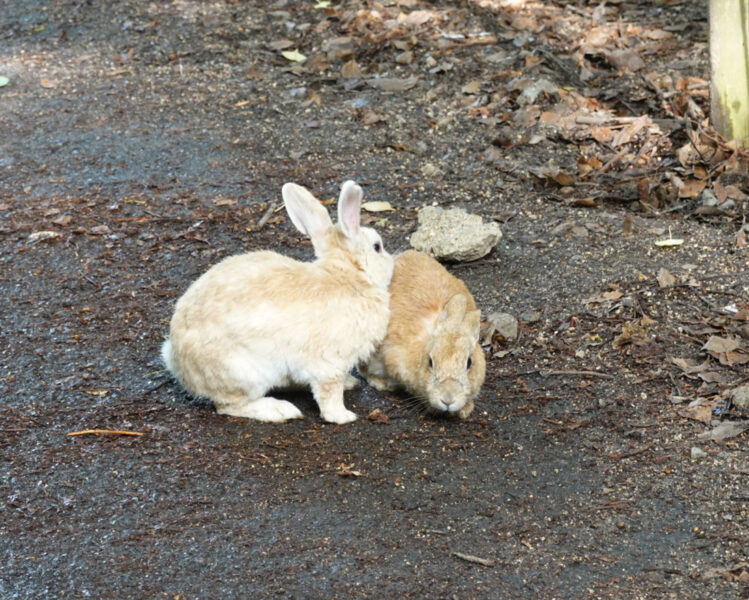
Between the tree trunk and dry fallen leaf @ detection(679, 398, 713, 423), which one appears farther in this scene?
the tree trunk

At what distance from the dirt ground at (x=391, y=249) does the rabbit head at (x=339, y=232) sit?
0.73 m

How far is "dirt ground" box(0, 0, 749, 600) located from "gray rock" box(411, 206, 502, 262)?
177mm

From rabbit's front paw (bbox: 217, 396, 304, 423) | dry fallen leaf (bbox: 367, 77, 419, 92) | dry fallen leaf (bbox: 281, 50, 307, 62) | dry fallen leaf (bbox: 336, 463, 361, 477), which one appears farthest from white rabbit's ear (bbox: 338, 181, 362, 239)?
dry fallen leaf (bbox: 281, 50, 307, 62)

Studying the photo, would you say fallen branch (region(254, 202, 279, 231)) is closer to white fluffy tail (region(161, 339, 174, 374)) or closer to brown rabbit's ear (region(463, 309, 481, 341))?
white fluffy tail (region(161, 339, 174, 374))

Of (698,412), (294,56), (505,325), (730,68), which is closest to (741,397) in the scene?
(698,412)

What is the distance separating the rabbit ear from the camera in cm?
505

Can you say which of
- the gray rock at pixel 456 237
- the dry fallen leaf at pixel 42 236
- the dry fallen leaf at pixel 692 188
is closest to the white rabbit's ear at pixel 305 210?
the gray rock at pixel 456 237

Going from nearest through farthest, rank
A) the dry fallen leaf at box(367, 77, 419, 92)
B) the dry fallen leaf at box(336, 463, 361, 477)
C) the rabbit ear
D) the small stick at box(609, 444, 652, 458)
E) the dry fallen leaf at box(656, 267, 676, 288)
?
the dry fallen leaf at box(336, 463, 361, 477), the small stick at box(609, 444, 652, 458), the rabbit ear, the dry fallen leaf at box(656, 267, 676, 288), the dry fallen leaf at box(367, 77, 419, 92)

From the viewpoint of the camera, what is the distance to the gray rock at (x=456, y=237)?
→ 6.37 metres

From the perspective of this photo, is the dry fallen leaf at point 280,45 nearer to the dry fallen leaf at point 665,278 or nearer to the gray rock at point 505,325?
the gray rock at point 505,325

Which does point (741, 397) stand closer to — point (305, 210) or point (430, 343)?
point (430, 343)

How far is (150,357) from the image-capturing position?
18.3ft

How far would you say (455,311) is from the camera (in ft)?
16.7

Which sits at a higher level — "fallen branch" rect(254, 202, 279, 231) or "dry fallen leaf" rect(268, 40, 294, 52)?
"dry fallen leaf" rect(268, 40, 294, 52)
